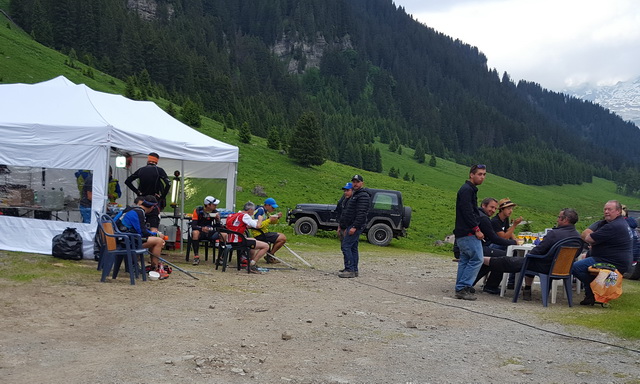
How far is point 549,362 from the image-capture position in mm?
5766

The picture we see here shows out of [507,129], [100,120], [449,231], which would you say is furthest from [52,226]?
[507,129]

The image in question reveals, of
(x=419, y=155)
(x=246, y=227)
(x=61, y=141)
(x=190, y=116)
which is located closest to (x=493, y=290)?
(x=246, y=227)

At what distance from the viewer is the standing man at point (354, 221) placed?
10875mm

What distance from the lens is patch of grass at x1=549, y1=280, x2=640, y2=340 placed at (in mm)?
7258

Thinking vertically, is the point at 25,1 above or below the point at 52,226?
above

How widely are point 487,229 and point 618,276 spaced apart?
2.08m

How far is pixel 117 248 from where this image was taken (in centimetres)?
942

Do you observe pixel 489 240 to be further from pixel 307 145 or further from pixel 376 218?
pixel 307 145

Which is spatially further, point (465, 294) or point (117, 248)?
point (117, 248)

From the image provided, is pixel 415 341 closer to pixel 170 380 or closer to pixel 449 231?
pixel 170 380

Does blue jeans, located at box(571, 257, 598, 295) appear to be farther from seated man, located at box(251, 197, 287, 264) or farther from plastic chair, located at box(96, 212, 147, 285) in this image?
plastic chair, located at box(96, 212, 147, 285)

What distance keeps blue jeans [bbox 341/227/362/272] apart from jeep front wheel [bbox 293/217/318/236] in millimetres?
11162

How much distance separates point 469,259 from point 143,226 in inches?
213

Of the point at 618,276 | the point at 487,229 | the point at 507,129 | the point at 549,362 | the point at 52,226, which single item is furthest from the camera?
the point at 507,129
